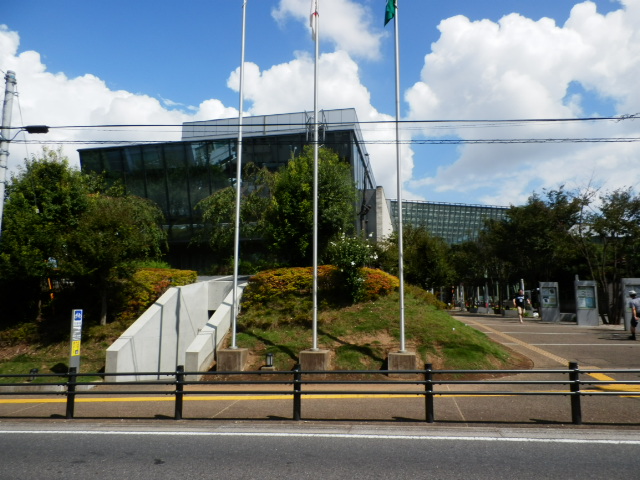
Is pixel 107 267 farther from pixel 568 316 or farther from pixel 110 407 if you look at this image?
pixel 568 316

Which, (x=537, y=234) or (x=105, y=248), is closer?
(x=105, y=248)

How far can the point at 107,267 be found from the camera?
1605 cm

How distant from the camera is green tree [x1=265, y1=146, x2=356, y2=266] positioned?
62.0 ft

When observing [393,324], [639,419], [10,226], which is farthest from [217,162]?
[639,419]

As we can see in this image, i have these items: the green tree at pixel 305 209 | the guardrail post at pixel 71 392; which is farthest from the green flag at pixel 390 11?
the guardrail post at pixel 71 392

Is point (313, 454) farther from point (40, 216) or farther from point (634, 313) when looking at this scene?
point (40, 216)

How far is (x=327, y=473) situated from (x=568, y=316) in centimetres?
2686

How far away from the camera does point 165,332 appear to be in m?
15.4

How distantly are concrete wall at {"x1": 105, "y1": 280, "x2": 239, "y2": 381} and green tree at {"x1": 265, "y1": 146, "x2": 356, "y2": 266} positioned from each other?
3096mm

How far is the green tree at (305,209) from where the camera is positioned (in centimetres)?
1891

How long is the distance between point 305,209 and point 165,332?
718 centimetres

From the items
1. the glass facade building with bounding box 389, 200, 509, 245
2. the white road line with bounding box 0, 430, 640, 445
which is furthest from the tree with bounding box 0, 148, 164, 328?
the glass facade building with bounding box 389, 200, 509, 245

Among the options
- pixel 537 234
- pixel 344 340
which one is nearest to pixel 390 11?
pixel 344 340

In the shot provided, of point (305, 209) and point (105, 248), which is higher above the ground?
point (305, 209)
